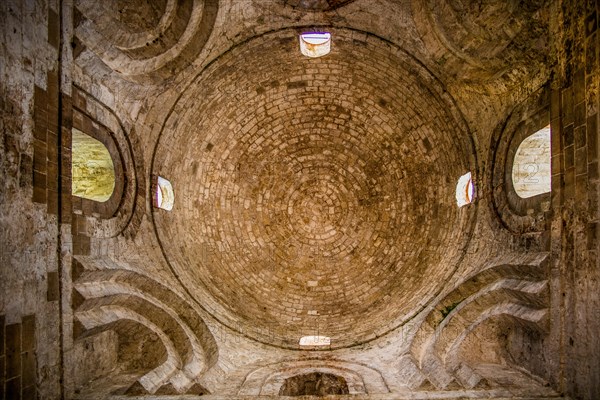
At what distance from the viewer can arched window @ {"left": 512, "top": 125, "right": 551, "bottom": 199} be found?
7633mm

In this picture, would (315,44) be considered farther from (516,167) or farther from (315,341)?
(315,341)

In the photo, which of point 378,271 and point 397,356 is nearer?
point 397,356

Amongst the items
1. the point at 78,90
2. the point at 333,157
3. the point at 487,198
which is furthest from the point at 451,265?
the point at 78,90

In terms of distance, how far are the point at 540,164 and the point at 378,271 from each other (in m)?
4.87

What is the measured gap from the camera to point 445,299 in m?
8.45

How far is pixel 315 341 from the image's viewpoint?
10094 mm

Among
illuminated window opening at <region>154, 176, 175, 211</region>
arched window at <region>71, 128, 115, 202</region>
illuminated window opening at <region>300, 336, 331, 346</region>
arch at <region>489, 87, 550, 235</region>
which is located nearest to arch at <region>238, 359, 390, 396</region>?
illuminated window opening at <region>300, 336, 331, 346</region>

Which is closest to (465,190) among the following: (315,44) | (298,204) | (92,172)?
(298,204)

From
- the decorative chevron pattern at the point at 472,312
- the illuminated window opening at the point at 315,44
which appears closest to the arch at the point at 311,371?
the decorative chevron pattern at the point at 472,312

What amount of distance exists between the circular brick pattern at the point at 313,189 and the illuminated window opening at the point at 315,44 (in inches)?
8.9

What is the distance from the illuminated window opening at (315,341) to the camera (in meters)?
9.88

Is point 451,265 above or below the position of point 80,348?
above

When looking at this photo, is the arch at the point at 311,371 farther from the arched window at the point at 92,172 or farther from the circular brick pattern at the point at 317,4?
the circular brick pattern at the point at 317,4

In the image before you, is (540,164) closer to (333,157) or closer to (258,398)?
(333,157)
